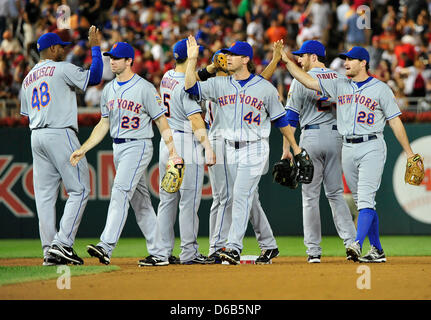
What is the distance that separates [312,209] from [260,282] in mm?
2350

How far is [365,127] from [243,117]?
4.22 ft

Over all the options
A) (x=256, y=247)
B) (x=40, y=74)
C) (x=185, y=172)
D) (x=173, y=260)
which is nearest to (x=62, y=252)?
(x=173, y=260)

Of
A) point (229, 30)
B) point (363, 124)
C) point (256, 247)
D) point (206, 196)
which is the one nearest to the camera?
point (363, 124)

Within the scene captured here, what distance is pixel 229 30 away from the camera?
17.3m

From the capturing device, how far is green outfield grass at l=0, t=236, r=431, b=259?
10.2 metres

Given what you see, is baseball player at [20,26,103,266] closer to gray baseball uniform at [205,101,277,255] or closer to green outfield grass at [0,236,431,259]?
gray baseball uniform at [205,101,277,255]

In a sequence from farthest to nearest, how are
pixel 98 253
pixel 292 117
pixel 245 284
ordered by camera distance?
pixel 292 117
pixel 98 253
pixel 245 284

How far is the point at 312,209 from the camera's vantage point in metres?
8.63

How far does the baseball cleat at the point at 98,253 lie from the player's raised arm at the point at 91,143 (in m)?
0.91

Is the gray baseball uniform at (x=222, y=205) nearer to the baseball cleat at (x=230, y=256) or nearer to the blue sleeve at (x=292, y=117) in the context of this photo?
the baseball cleat at (x=230, y=256)

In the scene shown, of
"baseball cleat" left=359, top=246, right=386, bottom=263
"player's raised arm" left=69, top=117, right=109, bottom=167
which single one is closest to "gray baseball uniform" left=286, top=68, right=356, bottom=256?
"baseball cleat" left=359, top=246, right=386, bottom=263

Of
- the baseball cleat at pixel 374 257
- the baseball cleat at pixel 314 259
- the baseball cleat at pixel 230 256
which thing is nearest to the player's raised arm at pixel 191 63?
the baseball cleat at pixel 230 256

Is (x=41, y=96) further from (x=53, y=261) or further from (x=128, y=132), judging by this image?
(x=53, y=261)
